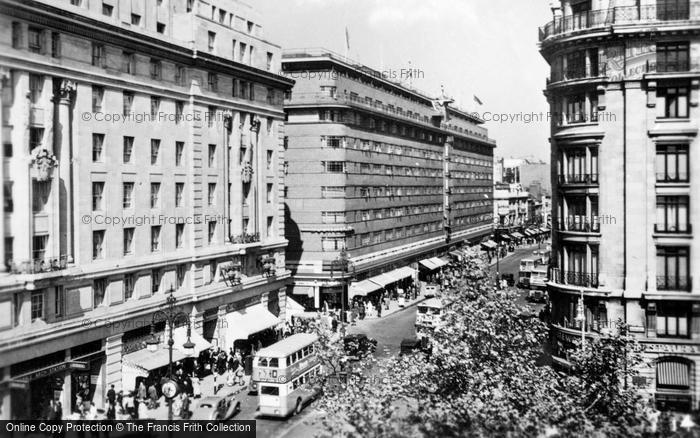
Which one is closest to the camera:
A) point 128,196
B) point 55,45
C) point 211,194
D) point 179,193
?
point 55,45

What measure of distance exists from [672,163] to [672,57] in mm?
5550

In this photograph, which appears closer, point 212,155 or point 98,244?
point 98,244

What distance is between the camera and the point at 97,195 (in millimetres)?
42531

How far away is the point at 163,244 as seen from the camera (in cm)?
4850

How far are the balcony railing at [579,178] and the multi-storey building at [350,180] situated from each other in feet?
112

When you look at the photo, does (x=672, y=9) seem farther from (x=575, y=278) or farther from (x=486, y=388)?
(x=486, y=388)

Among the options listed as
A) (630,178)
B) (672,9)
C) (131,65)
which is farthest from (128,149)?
(672,9)

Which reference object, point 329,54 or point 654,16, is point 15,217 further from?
point 329,54

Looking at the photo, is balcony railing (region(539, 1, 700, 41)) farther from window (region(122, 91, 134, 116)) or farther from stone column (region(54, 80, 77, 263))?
stone column (region(54, 80, 77, 263))

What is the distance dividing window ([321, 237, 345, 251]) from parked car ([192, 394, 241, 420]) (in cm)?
3651

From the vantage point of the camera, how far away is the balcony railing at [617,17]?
120ft

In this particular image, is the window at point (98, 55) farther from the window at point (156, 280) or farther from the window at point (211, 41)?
the window at point (156, 280)

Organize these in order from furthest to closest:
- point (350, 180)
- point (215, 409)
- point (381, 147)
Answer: point (381, 147) → point (350, 180) → point (215, 409)

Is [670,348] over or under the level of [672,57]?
under
